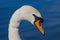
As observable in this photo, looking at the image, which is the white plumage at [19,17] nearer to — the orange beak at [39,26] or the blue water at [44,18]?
the orange beak at [39,26]

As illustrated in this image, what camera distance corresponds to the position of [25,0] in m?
8.43

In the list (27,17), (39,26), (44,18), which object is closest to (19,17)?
(27,17)

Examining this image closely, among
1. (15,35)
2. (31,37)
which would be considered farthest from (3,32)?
(15,35)

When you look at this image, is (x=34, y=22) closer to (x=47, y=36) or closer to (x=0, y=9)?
(x=47, y=36)

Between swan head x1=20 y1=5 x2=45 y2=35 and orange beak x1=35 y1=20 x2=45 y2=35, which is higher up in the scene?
swan head x1=20 y1=5 x2=45 y2=35

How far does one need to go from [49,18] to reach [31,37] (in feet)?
4.55

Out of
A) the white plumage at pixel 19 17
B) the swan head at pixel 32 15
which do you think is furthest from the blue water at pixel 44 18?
the swan head at pixel 32 15

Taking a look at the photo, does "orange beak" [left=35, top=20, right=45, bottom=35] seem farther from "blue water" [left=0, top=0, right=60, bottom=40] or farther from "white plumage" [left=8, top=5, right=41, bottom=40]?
"blue water" [left=0, top=0, right=60, bottom=40]

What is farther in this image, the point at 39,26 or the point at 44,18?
the point at 44,18

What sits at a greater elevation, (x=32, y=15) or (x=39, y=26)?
(x=32, y=15)

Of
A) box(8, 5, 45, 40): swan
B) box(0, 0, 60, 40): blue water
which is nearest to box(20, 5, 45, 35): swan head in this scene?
box(8, 5, 45, 40): swan

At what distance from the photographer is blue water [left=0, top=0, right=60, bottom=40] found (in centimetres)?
604

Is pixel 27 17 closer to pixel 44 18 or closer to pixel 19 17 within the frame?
pixel 19 17

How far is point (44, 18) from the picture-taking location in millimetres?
7062
